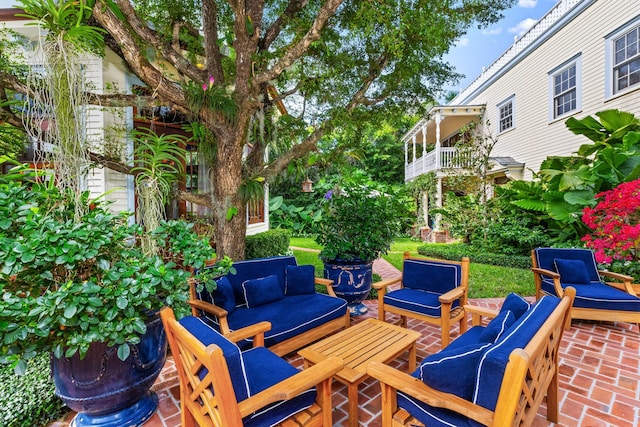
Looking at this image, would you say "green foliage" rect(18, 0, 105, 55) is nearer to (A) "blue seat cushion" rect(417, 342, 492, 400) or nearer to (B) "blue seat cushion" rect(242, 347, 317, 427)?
(B) "blue seat cushion" rect(242, 347, 317, 427)

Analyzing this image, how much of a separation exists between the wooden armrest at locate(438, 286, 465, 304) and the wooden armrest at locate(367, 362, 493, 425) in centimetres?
164

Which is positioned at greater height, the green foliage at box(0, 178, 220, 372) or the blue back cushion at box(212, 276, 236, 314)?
the green foliage at box(0, 178, 220, 372)

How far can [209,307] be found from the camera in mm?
3014

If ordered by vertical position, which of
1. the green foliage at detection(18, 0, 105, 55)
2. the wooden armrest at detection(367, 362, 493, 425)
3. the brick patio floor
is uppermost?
the green foliage at detection(18, 0, 105, 55)

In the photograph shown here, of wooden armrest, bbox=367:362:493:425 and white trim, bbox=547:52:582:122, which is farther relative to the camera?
white trim, bbox=547:52:582:122

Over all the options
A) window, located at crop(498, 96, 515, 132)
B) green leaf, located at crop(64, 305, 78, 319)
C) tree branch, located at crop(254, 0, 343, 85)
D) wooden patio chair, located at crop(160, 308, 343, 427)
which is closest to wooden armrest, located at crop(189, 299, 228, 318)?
wooden patio chair, located at crop(160, 308, 343, 427)

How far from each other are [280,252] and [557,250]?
19.8 feet

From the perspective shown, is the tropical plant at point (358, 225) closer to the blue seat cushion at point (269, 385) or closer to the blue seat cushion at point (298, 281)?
the blue seat cushion at point (298, 281)

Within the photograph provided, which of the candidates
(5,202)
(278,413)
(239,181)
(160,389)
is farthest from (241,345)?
(239,181)

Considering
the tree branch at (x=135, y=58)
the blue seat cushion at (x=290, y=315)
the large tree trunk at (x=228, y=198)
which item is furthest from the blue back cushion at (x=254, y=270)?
the tree branch at (x=135, y=58)

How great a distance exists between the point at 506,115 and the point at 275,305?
12.2 meters

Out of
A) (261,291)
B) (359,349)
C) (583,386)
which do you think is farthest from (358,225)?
(583,386)

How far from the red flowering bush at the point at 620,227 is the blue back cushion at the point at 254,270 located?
4.90 meters

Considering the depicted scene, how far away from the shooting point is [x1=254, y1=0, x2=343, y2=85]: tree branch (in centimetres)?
367
